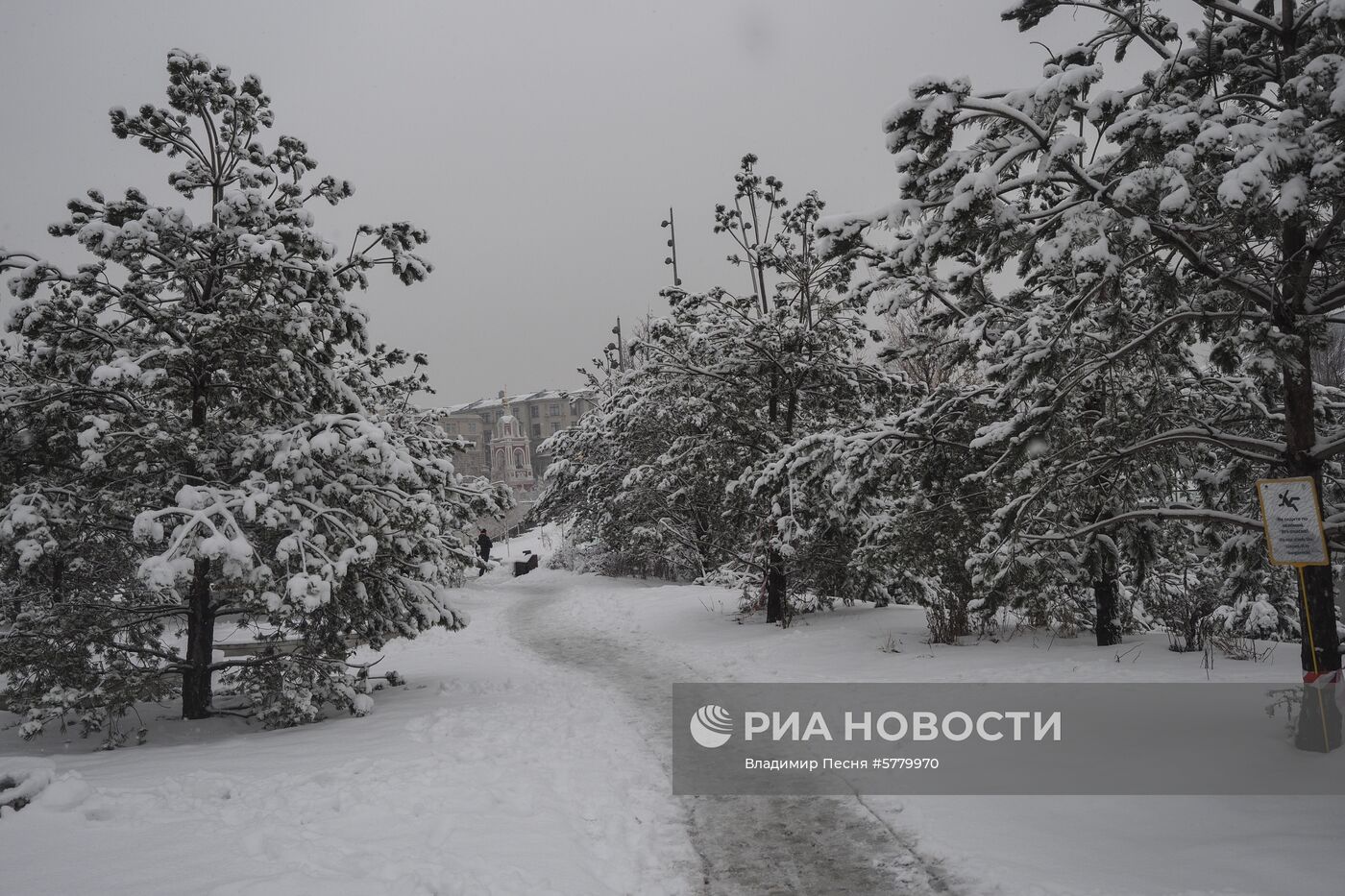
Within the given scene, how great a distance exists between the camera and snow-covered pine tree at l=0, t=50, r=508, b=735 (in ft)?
24.0

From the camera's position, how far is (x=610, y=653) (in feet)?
43.0

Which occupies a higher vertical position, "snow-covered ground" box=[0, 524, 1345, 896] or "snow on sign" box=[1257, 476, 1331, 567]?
"snow on sign" box=[1257, 476, 1331, 567]

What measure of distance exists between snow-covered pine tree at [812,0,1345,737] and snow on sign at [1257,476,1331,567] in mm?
637

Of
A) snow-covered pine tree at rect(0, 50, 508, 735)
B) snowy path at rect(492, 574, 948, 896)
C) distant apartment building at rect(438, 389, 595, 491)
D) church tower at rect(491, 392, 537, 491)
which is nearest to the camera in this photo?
snowy path at rect(492, 574, 948, 896)

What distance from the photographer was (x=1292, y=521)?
5.19 metres

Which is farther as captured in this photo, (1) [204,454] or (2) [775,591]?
(2) [775,591]

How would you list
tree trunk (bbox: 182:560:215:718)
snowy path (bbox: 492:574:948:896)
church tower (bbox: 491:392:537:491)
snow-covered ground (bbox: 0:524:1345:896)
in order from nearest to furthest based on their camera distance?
1. snow-covered ground (bbox: 0:524:1345:896)
2. snowy path (bbox: 492:574:948:896)
3. tree trunk (bbox: 182:560:215:718)
4. church tower (bbox: 491:392:537:491)

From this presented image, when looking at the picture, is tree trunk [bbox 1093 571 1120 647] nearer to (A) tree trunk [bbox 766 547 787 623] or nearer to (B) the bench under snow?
(A) tree trunk [bbox 766 547 787 623]
